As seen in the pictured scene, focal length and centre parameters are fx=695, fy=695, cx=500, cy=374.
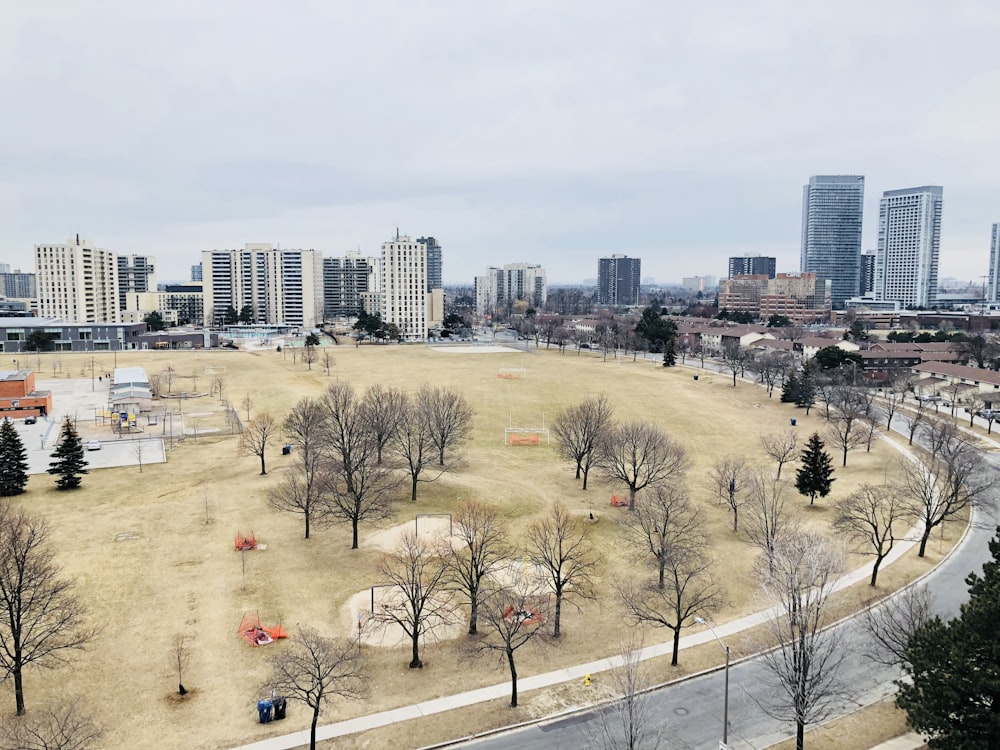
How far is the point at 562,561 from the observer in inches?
1180

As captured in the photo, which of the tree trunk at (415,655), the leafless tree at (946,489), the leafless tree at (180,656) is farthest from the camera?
the leafless tree at (946,489)

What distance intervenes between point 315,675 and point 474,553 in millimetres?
9610

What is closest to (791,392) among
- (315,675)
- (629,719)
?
(629,719)

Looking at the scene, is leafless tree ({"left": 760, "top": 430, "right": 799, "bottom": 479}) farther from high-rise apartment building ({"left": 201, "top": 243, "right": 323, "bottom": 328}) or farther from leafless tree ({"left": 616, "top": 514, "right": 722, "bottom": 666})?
high-rise apartment building ({"left": 201, "top": 243, "right": 323, "bottom": 328})

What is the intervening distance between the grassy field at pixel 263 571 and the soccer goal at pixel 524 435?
0.97 m

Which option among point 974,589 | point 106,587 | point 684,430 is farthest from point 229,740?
point 684,430

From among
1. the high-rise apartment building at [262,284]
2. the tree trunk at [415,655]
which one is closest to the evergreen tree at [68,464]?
the tree trunk at [415,655]

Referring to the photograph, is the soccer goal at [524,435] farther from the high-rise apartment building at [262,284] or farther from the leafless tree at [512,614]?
the high-rise apartment building at [262,284]

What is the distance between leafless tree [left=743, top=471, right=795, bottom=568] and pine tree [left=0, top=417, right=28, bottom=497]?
154 ft

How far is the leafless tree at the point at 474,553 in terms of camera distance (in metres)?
29.9

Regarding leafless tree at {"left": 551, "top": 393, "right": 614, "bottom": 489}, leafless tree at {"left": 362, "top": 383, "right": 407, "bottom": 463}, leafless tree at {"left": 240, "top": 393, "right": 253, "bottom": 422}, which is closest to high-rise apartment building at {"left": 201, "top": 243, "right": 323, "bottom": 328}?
leafless tree at {"left": 240, "top": 393, "right": 253, "bottom": 422}

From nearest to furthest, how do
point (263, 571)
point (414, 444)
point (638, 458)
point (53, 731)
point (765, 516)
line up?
1. point (53, 731)
2. point (263, 571)
3. point (765, 516)
4. point (638, 458)
5. point (414, 444)

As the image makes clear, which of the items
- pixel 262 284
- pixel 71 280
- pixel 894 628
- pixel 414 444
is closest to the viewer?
pixel 894 628

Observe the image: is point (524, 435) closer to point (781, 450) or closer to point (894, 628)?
point (781, 450)
